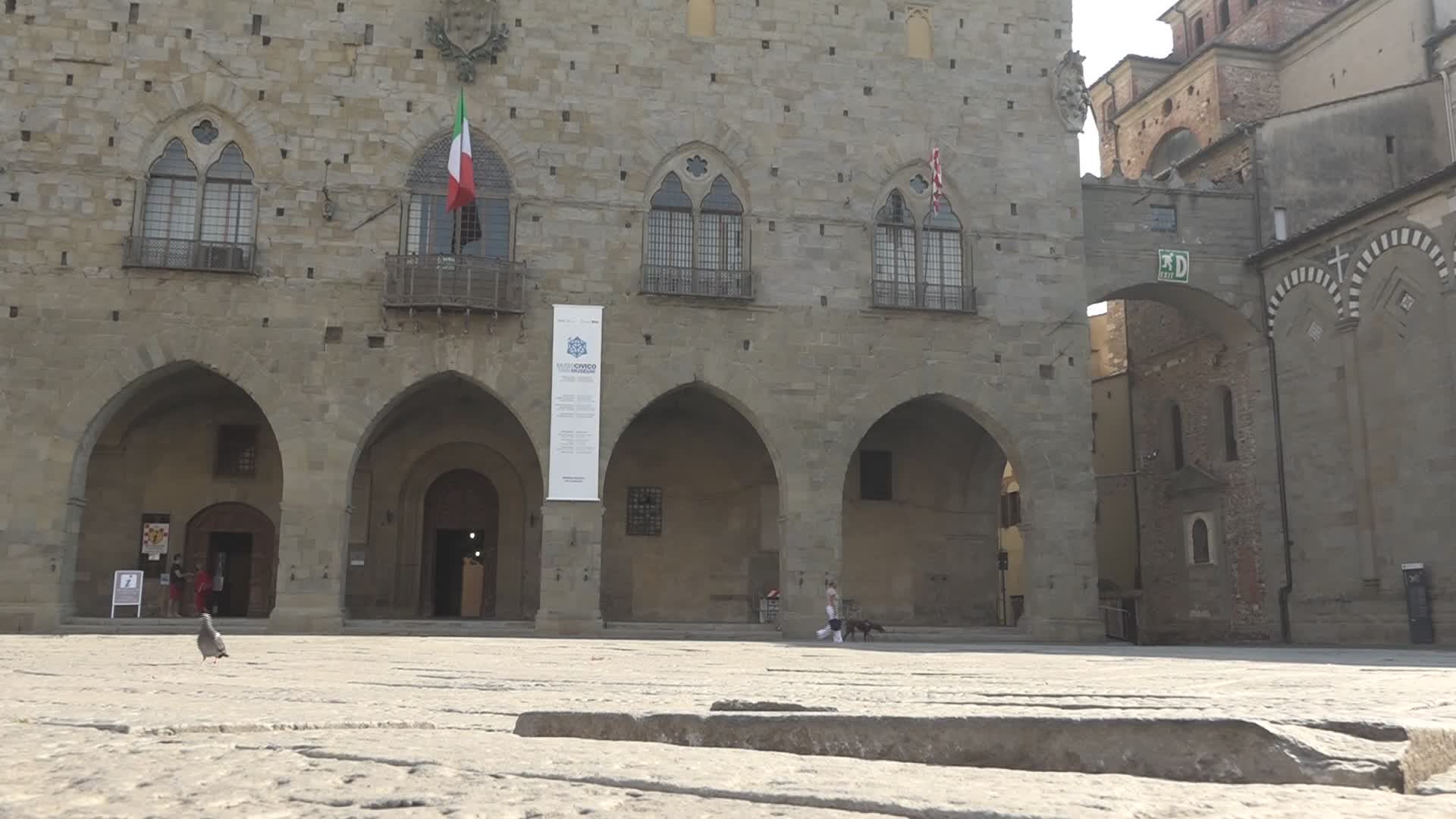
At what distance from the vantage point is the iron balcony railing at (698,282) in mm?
22281

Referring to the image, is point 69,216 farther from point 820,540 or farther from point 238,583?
point 820,540

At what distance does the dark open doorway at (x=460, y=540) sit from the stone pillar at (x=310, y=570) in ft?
13.7

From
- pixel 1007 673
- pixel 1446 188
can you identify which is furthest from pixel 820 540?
pixel 1007 673

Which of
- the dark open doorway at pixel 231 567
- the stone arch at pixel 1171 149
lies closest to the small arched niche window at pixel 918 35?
the stone arch at pixel 1171 149

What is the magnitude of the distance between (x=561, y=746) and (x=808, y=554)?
1837 centimetres

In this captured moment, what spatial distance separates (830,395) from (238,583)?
12.4m

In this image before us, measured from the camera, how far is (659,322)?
2230 centimetres

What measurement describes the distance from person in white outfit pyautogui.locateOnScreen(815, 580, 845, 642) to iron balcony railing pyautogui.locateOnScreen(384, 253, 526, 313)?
739 cm

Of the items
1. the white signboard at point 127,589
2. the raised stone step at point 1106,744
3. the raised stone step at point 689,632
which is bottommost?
the raised stone step at point 689,632

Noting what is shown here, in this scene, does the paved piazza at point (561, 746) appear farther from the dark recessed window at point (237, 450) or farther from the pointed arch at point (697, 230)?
the dark recessed window at point (237, 450)

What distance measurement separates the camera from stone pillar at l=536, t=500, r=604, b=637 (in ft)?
69.0

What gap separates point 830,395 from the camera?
74.3 ft

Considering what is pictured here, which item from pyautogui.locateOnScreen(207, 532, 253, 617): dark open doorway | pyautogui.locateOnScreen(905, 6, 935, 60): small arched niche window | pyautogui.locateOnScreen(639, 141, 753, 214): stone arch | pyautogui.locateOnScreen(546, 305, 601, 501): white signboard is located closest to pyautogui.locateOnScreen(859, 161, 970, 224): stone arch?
pyautogui.locateOnScreen(905, 6, 935, 60): small arched niche window

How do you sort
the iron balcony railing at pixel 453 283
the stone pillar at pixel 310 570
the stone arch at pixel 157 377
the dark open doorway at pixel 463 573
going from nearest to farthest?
the stone pillar at pixel 310 570, the stone arch at pixel 157 377, the iron balcony railing at pixel 453 283, the dark open doorway at pixel 463 573
